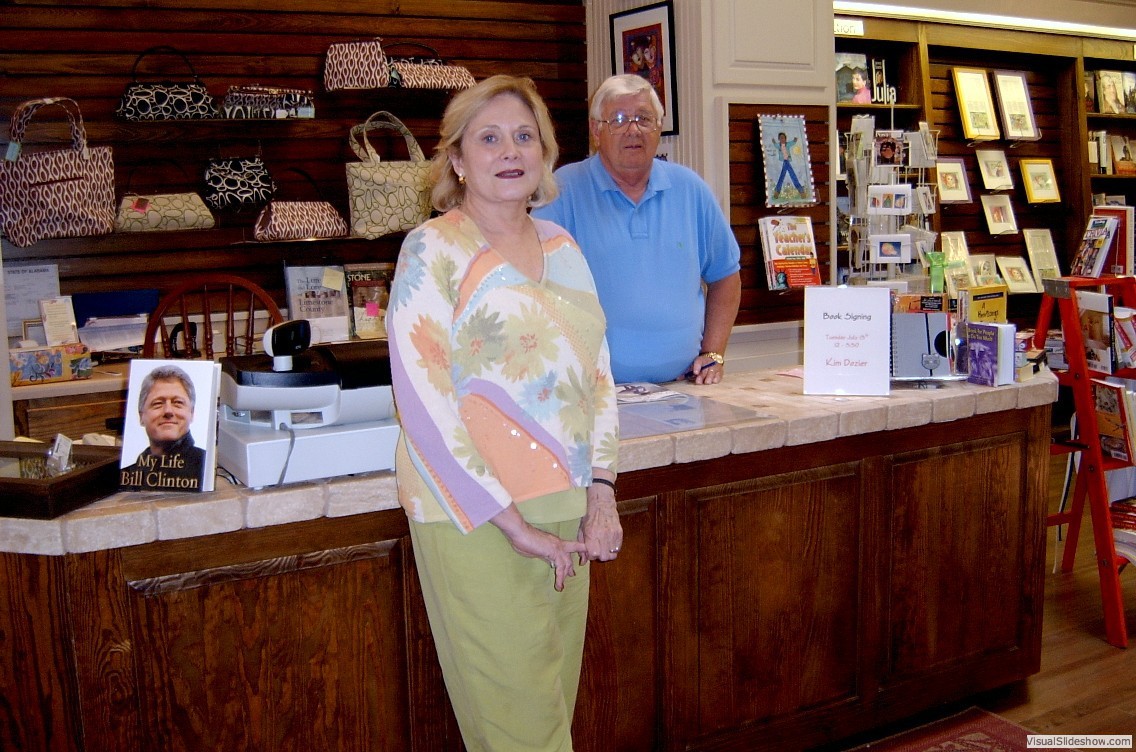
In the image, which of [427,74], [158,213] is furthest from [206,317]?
[427,74]

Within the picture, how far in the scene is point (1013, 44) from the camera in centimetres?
679

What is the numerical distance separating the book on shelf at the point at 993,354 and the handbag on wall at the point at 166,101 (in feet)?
10.2

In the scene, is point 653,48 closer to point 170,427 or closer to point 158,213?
point 158,213

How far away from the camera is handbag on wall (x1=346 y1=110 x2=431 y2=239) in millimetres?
4477

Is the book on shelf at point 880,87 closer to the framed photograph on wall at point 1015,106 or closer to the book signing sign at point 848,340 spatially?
the framed photograph on wall at point 1015,106

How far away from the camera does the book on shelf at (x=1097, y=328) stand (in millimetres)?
3580

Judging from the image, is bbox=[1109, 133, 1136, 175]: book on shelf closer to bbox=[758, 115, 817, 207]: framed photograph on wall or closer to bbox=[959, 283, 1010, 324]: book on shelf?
bbox=[758, 115, 817, 207]: framed photograph on wall

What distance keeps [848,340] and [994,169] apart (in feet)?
15.9

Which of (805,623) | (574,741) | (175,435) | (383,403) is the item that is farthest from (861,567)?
(175,435)

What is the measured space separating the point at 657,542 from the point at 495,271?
2.95ft

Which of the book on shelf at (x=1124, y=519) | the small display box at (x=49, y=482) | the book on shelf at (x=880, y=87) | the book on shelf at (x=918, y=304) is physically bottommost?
the book on shelf at (x=1124, y=519)

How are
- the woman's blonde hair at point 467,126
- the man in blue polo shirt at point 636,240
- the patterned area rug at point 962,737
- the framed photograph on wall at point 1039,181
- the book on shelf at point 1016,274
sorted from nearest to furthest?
the woman's blonde hair at point 467,126
the patterned area rug at point 962,737
the man in blue polo shirt at point 636,240
the book on shelf at point 1016,274
the framed photograph on wall at point 1039,181

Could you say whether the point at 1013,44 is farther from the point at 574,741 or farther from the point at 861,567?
the point at 574,741

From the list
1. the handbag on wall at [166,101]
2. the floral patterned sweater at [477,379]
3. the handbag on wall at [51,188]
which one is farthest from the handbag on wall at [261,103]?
the floral patterned sweater at [477,379]
